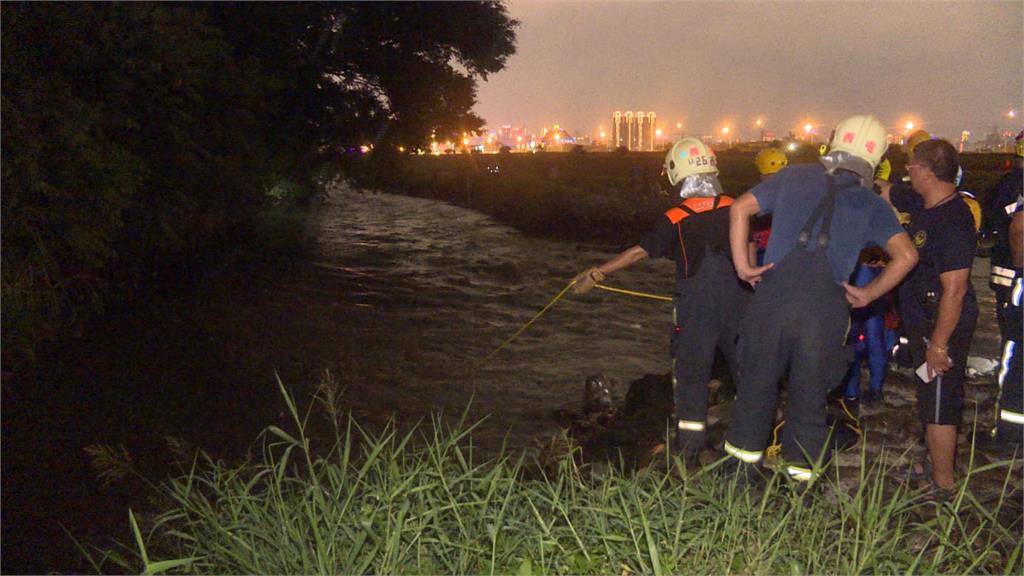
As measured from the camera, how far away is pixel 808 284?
3742 millimetres

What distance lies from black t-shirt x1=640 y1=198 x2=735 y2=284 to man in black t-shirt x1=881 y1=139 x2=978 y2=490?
40.6 inches

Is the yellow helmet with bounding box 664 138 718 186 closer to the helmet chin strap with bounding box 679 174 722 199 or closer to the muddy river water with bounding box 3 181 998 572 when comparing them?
the helmet chin strap with bounding box 679 174 722 199

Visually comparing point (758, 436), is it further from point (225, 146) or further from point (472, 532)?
point (225, 146)

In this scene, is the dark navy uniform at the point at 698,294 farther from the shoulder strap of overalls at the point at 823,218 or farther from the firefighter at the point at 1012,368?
the firefighter at the point at 1012,368

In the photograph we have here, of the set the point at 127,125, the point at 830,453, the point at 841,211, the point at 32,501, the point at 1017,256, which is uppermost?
the point at 127,125

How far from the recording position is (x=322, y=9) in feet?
53.1

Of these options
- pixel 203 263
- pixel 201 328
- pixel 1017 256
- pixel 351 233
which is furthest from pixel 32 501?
pixel 351 233

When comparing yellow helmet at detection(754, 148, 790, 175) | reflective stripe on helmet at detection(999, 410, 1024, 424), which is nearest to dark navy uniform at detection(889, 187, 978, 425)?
reflective stripe on helmet at detection(999, 410, 1024, 424)

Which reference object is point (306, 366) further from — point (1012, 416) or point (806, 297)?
point (1012, 416)

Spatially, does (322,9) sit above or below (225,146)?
above

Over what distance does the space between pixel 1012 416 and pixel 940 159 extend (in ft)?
5.55

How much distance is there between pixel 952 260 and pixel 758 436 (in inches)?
55.0

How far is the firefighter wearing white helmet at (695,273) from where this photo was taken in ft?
15.4

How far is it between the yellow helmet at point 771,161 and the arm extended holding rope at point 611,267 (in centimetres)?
196
